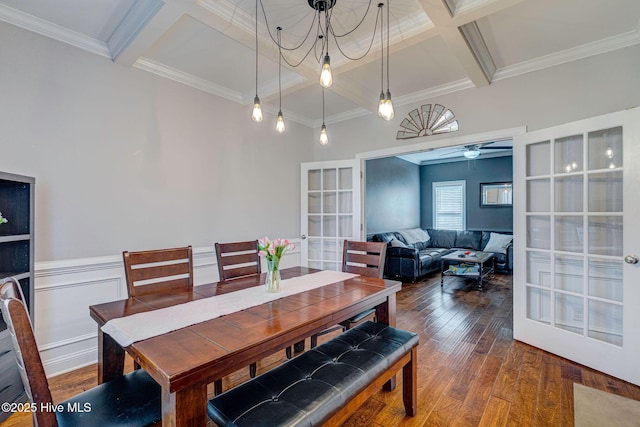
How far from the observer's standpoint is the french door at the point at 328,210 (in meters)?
4.11

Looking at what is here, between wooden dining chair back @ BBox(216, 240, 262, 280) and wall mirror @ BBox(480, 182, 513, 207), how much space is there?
6.47 meters

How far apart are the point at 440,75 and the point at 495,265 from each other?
4572 millimetres

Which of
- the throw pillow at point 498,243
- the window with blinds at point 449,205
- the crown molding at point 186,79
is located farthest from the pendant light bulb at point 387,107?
the window with blinds at point 449,205

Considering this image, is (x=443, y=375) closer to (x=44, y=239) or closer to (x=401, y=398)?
(x=401, y=398)

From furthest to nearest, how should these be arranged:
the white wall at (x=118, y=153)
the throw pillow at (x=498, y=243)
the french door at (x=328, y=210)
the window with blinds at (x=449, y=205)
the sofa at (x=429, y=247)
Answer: the window with blinds at (x=449, y=205)
the throw pillow at (x=498, y=243)
the sofa at (x=429, y=247)
the french door at (x=328, y=210)
the white wall at (x=118, y=153)

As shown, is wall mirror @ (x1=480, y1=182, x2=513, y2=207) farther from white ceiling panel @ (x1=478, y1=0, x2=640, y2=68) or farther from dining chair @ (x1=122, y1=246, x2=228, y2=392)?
dining chair @ (x1=122, y1=246, x2=228, y2=392)

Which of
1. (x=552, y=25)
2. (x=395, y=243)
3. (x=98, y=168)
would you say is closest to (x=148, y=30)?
(x=98, y=168)

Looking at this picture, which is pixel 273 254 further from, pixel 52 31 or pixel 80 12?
pixel 52 31

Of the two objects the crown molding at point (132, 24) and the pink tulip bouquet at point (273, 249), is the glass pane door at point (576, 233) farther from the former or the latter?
the crown molding at point (132, 24)

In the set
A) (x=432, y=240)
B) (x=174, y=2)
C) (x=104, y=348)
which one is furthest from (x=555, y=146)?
(x=432, y=240)

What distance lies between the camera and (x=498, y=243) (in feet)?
20.5

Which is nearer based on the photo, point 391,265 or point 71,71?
point 71,71

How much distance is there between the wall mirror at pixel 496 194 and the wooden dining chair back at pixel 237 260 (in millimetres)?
6466

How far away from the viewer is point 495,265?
20.0ft
